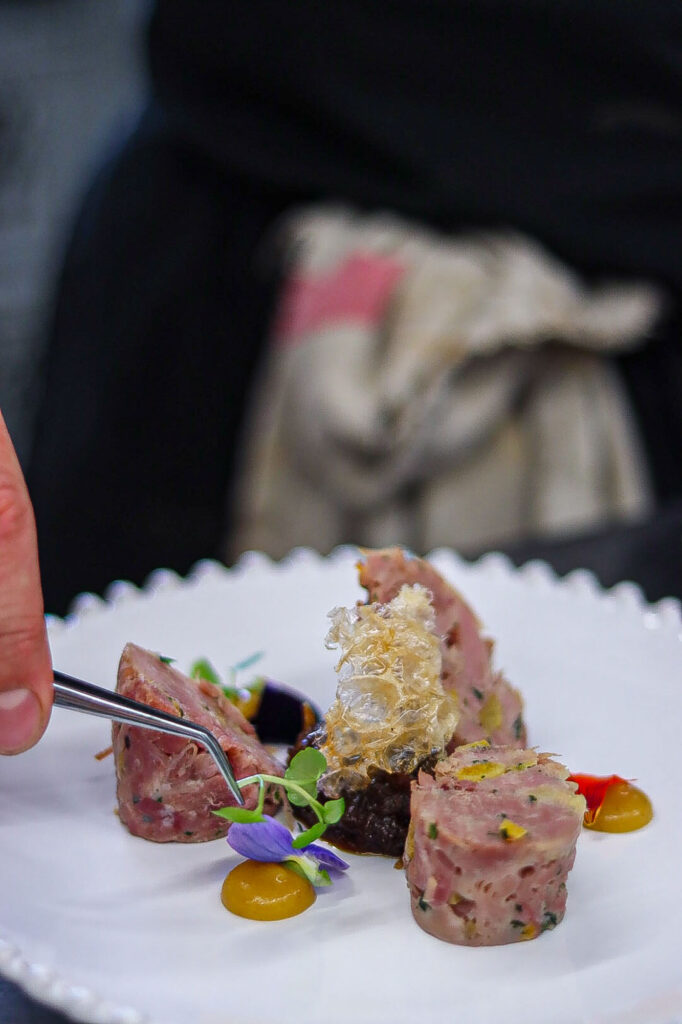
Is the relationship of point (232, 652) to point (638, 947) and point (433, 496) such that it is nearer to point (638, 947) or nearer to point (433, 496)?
point (638, 947)

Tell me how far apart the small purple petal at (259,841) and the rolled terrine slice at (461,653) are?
217 millimetres

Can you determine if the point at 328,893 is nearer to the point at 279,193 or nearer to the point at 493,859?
the point at 493,859

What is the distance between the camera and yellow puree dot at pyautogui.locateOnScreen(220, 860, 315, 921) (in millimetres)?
878

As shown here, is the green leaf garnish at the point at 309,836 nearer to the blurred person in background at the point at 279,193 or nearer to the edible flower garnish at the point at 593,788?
the edible flower garnish at the point at 593,788

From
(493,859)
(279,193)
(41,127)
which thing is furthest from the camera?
(41,127)

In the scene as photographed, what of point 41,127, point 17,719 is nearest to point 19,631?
point 17,719

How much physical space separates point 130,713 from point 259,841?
0.16 meters

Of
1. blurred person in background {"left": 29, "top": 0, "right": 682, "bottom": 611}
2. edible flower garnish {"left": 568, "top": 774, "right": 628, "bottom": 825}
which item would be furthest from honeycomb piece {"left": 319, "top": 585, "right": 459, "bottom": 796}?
blurred person in background {"left": 29, "top": 0, "right": 682, "bottom": 611}

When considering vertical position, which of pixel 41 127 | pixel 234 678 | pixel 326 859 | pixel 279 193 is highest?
pixel 326 859

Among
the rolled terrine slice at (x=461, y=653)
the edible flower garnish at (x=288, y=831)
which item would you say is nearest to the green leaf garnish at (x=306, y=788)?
the edible flower garnish at (x=288, y=831)

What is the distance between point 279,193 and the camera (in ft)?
9.41

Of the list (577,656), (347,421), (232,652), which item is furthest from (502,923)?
(347,421)

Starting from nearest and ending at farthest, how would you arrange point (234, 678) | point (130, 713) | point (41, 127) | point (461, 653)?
1. point (130, 713)
2. point (461, 653)
3. point (234, 678)
4. point (41, 127)

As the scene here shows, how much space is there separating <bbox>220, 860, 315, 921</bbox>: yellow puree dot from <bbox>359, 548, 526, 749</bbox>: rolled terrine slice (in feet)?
0.76
